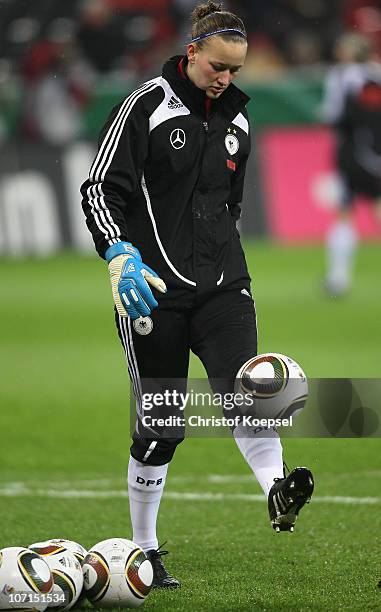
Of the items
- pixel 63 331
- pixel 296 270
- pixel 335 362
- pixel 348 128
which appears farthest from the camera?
pixel 296 270

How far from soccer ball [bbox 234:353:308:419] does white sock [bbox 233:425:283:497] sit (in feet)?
0.40

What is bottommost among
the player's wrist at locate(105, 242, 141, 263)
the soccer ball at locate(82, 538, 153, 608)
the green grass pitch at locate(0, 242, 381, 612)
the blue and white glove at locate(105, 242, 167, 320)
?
the green grass pitch at locate(0, 242, 381, 612)

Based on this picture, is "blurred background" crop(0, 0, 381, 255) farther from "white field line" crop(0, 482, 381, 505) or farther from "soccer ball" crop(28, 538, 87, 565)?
"soccer ball" crop(28, 538, 87, 565)

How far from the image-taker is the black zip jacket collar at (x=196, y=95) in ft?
17.7

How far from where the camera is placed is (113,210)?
528cm

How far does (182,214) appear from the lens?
17.7 ft

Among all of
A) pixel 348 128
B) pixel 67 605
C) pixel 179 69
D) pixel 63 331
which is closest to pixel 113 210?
pixel 179 69

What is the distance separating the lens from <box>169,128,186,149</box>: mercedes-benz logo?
5.33 m

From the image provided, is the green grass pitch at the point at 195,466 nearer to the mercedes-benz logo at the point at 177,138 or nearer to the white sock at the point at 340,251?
the white sock at the point at 340,251

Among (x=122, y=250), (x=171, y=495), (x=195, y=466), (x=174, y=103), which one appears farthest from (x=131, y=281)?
(x=195, y=466)

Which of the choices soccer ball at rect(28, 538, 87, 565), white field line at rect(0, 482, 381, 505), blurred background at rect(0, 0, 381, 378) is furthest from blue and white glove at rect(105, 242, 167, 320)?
blurred background at rect(0, 0, 381, 378)

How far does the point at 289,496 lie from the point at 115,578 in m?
0.76

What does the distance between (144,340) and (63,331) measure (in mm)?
8803

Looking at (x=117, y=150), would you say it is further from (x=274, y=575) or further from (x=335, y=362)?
(x=335, y=362)
